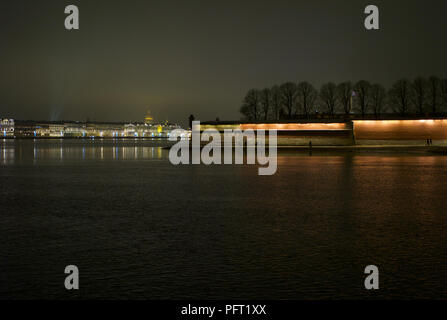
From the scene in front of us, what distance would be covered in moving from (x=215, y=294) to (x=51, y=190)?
11973 millimetres

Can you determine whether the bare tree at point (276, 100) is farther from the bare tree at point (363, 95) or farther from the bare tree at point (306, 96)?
the bare tree at point (363, 95)

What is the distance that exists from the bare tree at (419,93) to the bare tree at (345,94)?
9934 mm

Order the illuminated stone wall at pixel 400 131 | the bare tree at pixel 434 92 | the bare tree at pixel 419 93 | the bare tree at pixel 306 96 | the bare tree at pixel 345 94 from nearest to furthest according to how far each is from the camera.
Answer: the illuminated stone wall at pixel 400 131 < the bare tree at pixel 434 92 < the bare tree at pixel 419 93 < the bare tree at pixel 345 94 < the bare tree at pixel 306 96

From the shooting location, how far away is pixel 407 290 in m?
5.75

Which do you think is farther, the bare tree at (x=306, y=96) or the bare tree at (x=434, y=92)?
the bare tree at (x=306, y=96)

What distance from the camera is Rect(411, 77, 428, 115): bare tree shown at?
78.8m

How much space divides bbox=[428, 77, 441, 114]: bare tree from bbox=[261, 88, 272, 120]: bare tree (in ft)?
87.0

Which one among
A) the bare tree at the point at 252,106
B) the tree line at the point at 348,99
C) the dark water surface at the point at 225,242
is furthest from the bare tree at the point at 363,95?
the dark water surface at the point at 225,242

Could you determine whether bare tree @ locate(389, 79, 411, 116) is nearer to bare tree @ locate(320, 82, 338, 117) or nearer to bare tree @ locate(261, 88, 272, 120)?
bare tree @ locate(320, 82, 338, 117)

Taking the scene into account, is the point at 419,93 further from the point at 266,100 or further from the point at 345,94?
the point at 266,100

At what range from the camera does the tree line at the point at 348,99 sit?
7856 cm

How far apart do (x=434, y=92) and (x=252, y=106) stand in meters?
30.6

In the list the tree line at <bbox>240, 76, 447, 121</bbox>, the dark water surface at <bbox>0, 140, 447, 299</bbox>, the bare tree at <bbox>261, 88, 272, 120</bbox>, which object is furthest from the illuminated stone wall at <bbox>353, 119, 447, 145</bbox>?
the dark water surface at <bbox>0, 140, 447, 299</bbox>
